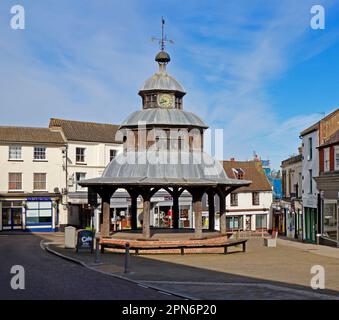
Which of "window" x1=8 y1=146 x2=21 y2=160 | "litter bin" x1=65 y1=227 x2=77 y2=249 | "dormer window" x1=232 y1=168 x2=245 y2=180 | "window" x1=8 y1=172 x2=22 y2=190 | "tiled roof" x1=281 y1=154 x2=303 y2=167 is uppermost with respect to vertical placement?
"window" x1=8 y1=146 x2=21 y2=160

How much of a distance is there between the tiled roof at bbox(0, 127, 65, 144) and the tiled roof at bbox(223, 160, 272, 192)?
18315 millimetres

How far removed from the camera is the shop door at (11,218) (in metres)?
47.2

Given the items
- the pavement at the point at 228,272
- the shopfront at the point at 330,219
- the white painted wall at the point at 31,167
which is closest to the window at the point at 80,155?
the white painted wall at the point at 31,167

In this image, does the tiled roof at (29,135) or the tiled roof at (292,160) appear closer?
the tiled roof at (292,160)

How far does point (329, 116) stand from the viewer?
3609 centimetres

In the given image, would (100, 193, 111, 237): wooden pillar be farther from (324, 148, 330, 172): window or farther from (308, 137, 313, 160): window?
(308, 137, 313, 160): window

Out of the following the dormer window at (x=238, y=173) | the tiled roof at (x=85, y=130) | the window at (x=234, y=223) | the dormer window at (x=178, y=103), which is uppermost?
the tiled roof at (x=85, y=130)

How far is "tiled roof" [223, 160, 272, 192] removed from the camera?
56062 mm

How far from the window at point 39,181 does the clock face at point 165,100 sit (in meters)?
22.6

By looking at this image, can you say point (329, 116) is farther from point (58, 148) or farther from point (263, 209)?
point (58, 148)

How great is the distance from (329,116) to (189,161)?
13447 mm
